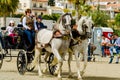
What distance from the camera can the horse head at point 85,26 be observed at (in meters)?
16.5

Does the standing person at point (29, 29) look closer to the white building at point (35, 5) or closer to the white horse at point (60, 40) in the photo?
the white horse at point (60, 40)

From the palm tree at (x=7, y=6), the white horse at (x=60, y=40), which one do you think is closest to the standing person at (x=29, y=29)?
the white horse at (x=60, y=40)

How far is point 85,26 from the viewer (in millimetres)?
16578

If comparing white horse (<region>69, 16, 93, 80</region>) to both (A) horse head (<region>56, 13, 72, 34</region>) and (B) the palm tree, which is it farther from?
(B) the palm tree

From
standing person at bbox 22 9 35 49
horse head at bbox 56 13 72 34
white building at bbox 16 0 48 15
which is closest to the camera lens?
horse head at bbox 56 13 72 34

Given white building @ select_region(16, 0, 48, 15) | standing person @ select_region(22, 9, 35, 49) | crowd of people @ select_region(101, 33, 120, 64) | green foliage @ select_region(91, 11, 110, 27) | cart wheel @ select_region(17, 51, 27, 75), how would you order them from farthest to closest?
white building @ select_region(16, 0, 48, 15), green foliage @ select_region(91, 11, 110, 27), crowd of people @ select_region(101, 33, 120, 64), standing person @ select_region(22, 9, 35, 49), cart wheel @ select_region(17, 51, 27, 75)

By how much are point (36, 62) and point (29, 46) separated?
0.69 meters

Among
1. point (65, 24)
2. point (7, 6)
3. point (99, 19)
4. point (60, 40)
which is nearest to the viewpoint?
point (65, 24)

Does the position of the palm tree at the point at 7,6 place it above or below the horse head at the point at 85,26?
below

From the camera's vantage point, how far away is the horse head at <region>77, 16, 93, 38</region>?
16.5m

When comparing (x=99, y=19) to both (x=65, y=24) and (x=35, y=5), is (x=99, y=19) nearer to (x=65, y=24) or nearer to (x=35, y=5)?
(x=35, y=5)

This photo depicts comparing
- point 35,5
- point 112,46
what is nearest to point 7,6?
point 112,46

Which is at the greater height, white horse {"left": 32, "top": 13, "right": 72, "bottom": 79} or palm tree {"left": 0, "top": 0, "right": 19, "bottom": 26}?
white horse {"left": 32, "top": 13, "right": 72, "bottom": 79}

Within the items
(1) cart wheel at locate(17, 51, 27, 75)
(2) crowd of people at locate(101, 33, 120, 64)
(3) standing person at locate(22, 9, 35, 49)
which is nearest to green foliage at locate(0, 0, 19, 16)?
(2) crowd of people at locate(101, 33, 120, 64)
